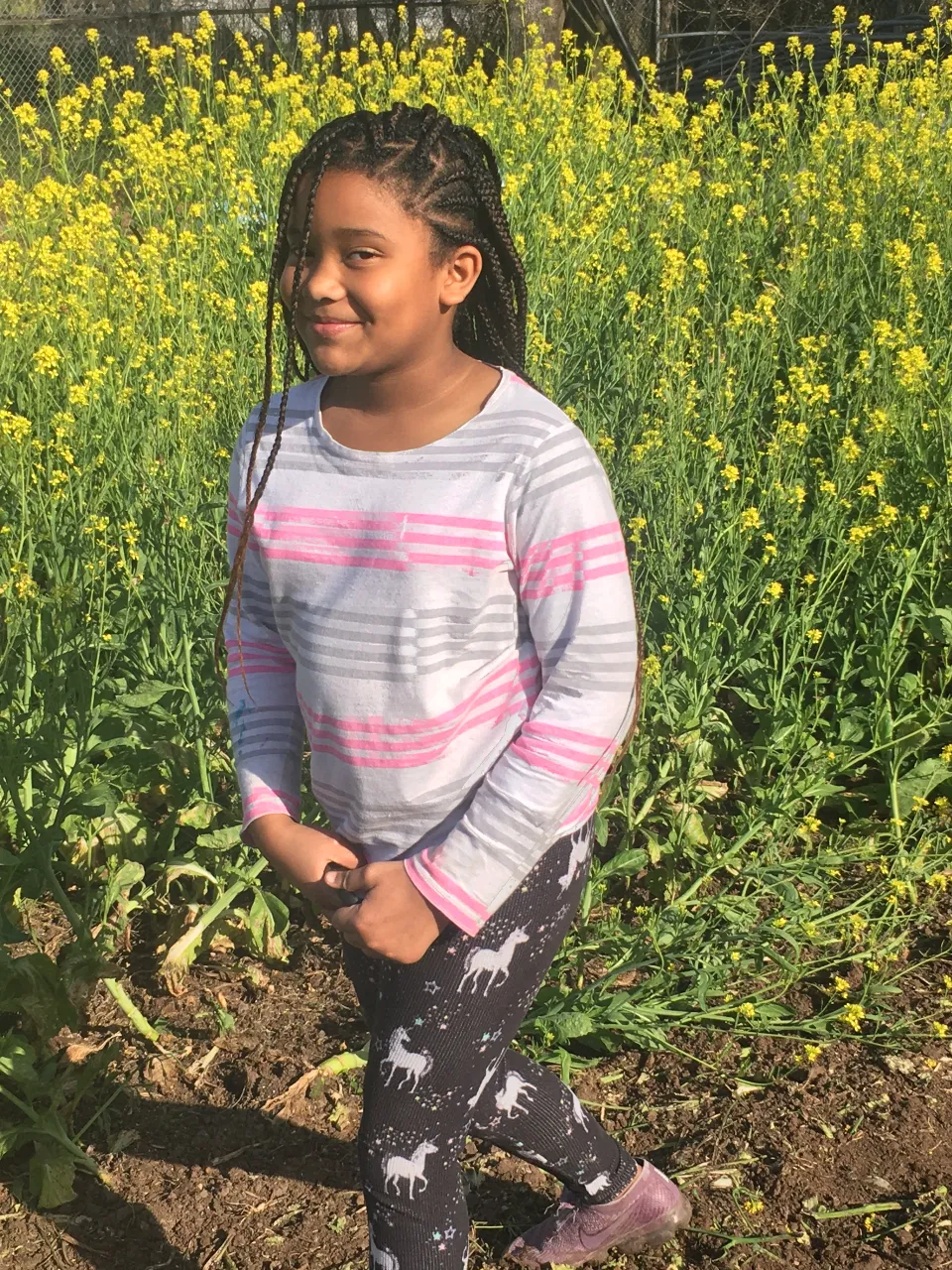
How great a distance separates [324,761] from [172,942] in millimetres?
1411

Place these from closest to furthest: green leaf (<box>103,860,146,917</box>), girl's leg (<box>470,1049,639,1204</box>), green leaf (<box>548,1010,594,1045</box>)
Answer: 1. girl's leg (<box>470,1049,639,1204</box>)
2. green leaf (<box>548,1010,594,1045</box>)
3. green leaf (<box>103,860,146,917</box>)

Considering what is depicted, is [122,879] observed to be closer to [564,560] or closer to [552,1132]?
[552,1132]

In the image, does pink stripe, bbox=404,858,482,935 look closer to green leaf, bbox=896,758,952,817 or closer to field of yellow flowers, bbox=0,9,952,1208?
field of yellow flowers, bbox=0,9,952,1208

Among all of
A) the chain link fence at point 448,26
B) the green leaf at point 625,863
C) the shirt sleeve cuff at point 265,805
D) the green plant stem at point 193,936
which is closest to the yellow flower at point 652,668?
the green leaf at point 625,863

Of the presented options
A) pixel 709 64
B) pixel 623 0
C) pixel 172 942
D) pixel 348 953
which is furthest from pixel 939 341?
pixel 623 0

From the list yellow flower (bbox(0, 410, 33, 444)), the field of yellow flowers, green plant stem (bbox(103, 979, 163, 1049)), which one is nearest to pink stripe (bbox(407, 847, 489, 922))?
the field of yellow flowers

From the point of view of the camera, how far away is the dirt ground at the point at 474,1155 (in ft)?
7.02

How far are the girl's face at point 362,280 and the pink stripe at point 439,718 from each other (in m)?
0.35

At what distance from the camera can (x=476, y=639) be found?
1408 millimetres

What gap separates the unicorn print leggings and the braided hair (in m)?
0.49

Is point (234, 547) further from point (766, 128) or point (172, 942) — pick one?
point (766, 128)

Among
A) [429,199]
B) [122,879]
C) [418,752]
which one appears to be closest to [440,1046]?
[418,752]

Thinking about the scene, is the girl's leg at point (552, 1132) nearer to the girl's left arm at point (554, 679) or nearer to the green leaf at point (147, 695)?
the girl's left arm at point (554, 679)

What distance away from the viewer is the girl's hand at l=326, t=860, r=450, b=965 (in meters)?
1.34
